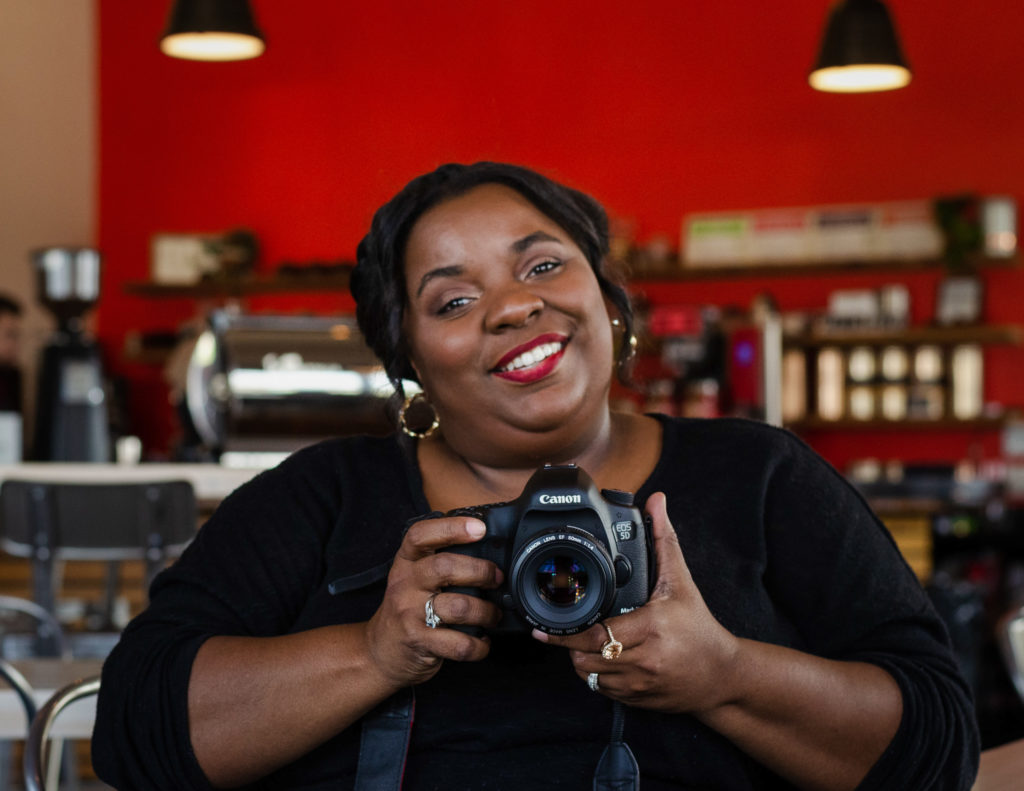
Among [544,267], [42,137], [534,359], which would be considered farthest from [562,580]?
[42,137]

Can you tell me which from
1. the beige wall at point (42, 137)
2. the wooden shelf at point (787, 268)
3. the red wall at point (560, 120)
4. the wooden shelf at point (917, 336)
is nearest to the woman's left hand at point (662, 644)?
the red wall at point (560, 120)

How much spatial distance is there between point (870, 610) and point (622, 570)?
14.6 inches

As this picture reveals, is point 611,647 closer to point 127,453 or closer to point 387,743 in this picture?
point 387,743

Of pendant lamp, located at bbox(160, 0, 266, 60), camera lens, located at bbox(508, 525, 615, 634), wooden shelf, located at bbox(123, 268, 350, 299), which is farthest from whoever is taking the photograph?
wooden shelf, located at bbox(123, 268, 350, 299)

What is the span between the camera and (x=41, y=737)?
4.50 feet

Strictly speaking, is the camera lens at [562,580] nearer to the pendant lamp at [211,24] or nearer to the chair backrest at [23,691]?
the chair backrest at [23,691]

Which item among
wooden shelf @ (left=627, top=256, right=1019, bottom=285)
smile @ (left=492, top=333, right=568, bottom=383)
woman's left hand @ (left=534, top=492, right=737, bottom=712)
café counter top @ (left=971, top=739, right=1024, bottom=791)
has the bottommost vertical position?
café counter top @ (left=971, top=739, right=1024, bottom=791)

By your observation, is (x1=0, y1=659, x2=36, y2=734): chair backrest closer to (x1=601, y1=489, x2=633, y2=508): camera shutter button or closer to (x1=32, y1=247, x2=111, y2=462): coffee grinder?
(x1=601, y1=489, x2=633, y2=508): camera shutter button

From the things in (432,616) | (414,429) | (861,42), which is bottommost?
(432,616)

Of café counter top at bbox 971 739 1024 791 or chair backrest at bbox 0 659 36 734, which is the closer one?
café counter top at bbox 971 739 1024 791

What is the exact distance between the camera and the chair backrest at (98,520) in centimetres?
293

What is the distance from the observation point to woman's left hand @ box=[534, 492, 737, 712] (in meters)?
1.07

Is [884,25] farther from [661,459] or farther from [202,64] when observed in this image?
[202,64]

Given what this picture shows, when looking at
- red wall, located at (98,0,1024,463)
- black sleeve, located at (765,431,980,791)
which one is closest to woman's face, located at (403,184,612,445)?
black sleeve, located at (765,431,980,791)
